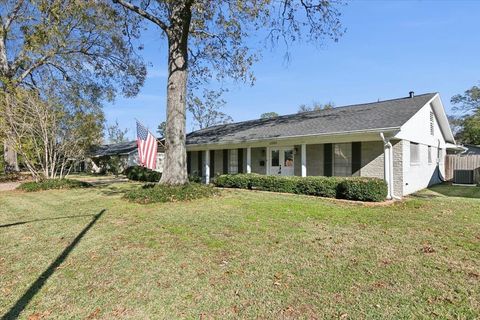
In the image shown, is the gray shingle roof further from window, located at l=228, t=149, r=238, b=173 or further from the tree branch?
the tree branch

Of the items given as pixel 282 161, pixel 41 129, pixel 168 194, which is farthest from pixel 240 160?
pixel 41 129

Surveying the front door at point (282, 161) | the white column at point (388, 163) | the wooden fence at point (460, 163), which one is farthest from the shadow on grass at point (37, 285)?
the wooden fence at point (460, 163)

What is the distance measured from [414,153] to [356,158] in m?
2.86

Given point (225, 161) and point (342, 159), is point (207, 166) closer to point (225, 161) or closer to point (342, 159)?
point (225, 161)

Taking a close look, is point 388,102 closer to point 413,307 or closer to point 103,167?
point 413,307

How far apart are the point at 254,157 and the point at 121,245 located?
38.0 ft

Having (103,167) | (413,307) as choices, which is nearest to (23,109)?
(413,307)

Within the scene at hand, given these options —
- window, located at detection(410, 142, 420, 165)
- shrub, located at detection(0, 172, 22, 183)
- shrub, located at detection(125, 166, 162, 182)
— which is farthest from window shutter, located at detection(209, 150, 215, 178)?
shrub, located at detection(0, 172, 22, 183)

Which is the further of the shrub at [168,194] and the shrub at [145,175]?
the shrub at [145,175]

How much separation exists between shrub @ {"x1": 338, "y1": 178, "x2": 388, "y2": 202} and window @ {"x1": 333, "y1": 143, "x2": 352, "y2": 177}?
2.42 m

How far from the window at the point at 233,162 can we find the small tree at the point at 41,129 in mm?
8759

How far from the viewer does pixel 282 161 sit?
48.1 ft

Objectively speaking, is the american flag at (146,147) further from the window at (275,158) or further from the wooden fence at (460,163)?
the wooden fence at (460,163)

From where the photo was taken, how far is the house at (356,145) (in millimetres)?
10984
